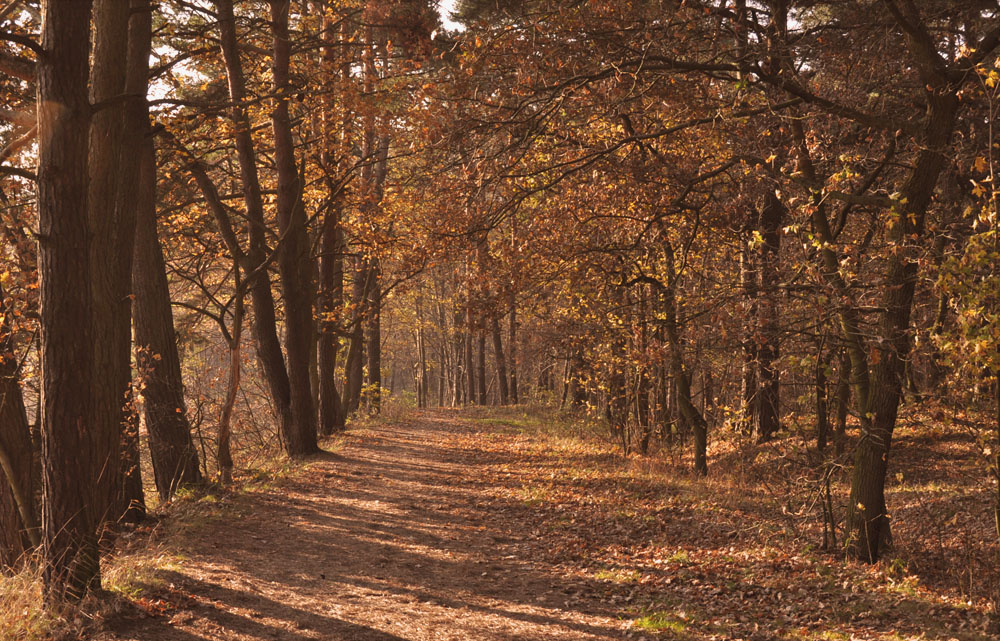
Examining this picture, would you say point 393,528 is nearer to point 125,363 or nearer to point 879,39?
point 125,363

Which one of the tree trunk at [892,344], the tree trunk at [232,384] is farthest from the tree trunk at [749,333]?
the tree trunk at [232,384]

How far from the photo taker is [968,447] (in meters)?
13.4

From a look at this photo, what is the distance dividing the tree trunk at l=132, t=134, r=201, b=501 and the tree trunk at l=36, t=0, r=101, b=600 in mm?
4625

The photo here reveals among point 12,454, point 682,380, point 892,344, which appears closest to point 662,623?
point 892,344

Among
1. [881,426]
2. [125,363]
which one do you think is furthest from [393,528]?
[881,426]

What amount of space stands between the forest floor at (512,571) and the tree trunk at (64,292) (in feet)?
2.61

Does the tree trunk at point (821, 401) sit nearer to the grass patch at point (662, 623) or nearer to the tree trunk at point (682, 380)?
the tree trunk at point (682, 380)

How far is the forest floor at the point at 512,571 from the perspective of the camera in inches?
253

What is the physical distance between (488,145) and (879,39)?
5.47 metres

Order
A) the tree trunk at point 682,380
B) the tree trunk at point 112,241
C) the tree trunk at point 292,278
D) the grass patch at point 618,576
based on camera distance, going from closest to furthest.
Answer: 1. the tree trunk at point 112,241
2. the grass patch at point 618,576
3. the tree trunk at point 682,380
4. the tree trunk at point 292,278

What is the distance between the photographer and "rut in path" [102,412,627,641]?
20.9 ft

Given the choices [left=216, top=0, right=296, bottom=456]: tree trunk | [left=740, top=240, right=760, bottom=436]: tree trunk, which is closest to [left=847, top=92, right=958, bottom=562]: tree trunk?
[left=740, top=240, right=760, bottom=436]: tree trunk

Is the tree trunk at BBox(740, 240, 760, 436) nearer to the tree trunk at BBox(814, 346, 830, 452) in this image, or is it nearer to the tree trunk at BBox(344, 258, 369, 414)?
the tree trunk at BBox(814, 346, 830, 452)

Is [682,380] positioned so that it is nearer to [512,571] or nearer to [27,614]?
[512,571]
